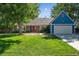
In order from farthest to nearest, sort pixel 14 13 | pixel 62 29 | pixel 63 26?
pixel 62 29 < pixel 14 13 < pixel 63 26

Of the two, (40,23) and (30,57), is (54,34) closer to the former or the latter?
(30,57)

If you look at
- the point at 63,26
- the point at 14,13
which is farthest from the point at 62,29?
the point at 14,13


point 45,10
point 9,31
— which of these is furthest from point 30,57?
point 9,31

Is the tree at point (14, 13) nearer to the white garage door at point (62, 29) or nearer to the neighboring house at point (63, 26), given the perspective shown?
the neighboring house at point (63, 26)

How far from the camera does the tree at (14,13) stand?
10.1 meters

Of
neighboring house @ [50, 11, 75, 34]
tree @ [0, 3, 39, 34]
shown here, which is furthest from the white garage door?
tree @ [0, 3, 39, 34]

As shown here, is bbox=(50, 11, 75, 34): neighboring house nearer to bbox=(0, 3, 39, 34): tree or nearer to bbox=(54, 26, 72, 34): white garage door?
bbox=(54, 26, 72, 34): white garage door

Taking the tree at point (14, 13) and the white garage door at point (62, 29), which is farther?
the white garage door at point (62, 29)

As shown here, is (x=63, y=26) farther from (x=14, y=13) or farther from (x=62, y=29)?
(x=14, y=13)

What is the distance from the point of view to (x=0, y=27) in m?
12.7

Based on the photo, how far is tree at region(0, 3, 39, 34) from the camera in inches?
396

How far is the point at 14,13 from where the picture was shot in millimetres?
12258

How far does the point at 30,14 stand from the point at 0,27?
3.29 meters

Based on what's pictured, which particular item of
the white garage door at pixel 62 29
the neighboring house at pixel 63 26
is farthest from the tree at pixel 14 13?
the white garage door at pixel 62 29
